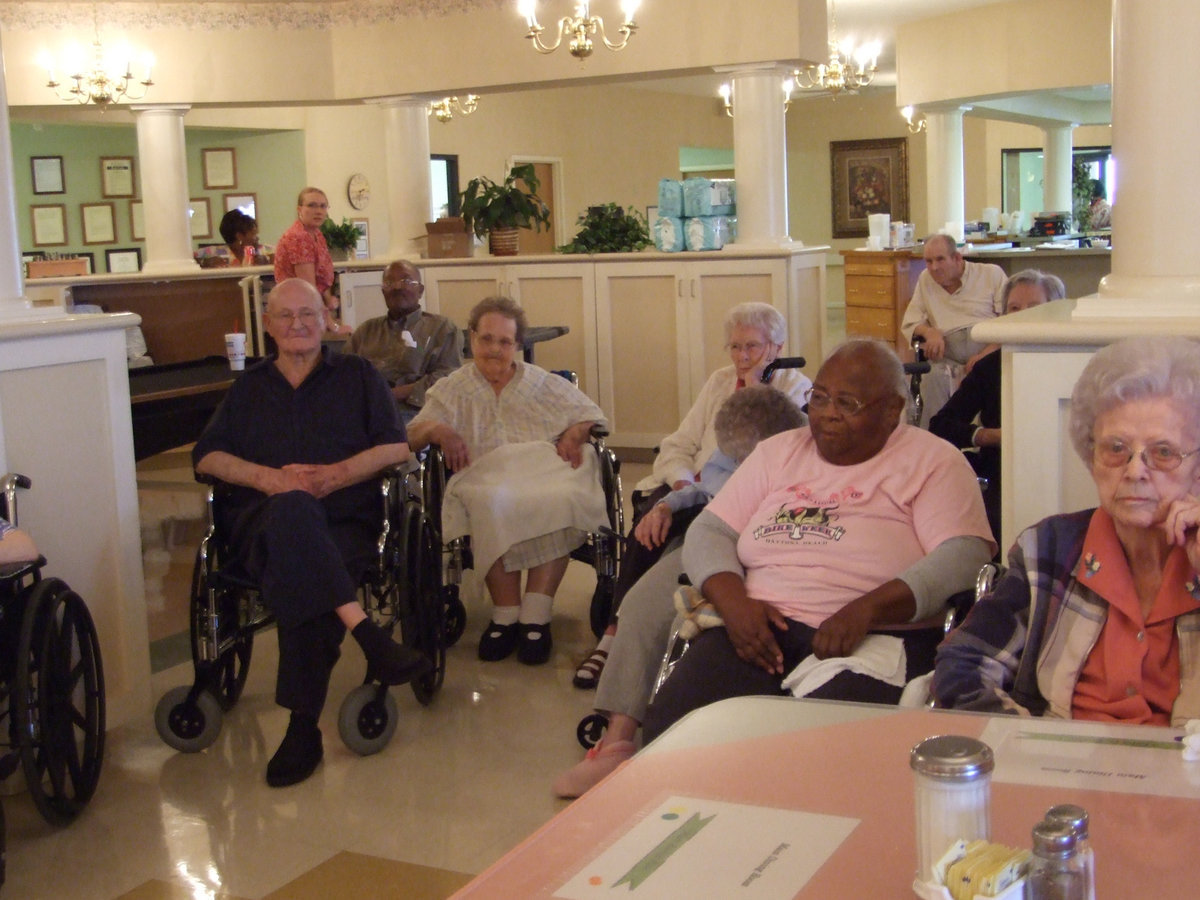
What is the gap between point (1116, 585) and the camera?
1814 millimetres

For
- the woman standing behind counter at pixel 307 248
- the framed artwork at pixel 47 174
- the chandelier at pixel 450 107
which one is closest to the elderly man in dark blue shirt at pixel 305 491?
the woman standing behind counter at pixel 307 248

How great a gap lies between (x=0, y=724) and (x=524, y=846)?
223 centimetres

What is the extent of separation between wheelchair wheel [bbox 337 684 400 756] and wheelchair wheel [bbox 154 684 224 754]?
1.02ft

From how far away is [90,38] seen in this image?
7680 mm

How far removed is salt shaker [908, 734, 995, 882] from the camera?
1.01m

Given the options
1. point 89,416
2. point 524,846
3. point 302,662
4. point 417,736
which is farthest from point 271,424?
point 524,846

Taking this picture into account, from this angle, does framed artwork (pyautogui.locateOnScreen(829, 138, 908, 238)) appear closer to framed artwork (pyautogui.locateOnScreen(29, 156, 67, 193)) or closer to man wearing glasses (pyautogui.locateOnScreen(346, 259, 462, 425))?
Answer: framed artwork (pyautogui.locateOnScreen(29, 156, 67, 193))

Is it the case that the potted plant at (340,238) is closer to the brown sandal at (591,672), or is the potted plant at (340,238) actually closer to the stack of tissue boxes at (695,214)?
the stack of tissue boxes at (695,214)

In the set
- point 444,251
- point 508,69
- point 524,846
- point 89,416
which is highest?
point 508,69

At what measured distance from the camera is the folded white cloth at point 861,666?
232cm

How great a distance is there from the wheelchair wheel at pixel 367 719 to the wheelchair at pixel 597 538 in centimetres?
68

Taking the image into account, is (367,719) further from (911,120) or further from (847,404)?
(911,120)

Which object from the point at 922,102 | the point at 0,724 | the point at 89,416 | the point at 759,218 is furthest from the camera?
the point at 922,102

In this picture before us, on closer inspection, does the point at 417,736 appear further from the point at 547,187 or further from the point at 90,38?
the point at 547,187
